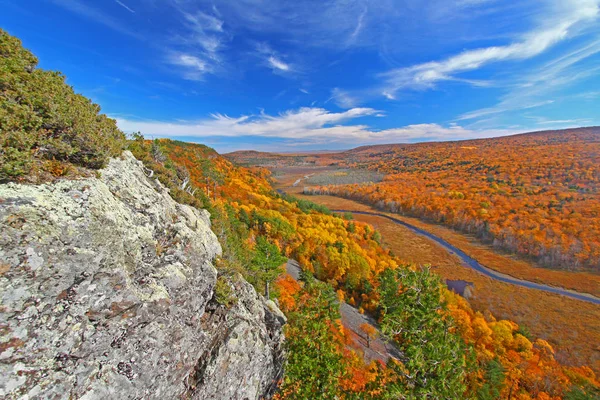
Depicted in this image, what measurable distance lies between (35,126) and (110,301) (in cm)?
558

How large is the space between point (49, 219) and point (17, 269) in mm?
1266

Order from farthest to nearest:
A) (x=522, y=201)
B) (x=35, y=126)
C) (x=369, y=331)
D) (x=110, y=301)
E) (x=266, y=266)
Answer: (x=522, y=201) < (x=369, y=331) < (x=266, y=266) < (x=35, y=126) < (x=110, y=301)

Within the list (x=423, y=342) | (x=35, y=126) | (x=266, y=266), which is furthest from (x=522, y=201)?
(x=35, y=126)

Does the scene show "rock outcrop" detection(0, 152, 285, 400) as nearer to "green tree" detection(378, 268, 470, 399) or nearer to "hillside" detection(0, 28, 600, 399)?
"hillside" detection(0, 28, 600, 399)

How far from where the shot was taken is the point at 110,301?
6.95 meters

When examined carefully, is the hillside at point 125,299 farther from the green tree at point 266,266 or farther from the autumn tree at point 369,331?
the autumn tree at point 369,331

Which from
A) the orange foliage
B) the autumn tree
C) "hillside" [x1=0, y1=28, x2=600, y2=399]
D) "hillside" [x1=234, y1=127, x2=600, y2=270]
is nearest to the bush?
"hillside" [x1=0, y1=28, x2=600, y2=399]

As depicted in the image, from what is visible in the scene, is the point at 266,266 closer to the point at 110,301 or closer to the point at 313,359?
the point at 313,359

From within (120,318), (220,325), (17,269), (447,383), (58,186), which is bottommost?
(447,383)

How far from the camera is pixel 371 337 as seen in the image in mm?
31859

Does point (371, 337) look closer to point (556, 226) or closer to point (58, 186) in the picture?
point (58, 186)

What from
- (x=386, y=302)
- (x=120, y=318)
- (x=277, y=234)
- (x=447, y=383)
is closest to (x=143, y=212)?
(x=120, y=318)

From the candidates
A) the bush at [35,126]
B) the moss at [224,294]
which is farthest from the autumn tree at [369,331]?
the bush at [35,126]

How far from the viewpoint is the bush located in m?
6.49
